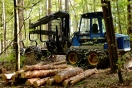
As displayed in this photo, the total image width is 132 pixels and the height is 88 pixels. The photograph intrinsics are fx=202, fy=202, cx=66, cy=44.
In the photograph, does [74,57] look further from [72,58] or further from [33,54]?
[33,54]

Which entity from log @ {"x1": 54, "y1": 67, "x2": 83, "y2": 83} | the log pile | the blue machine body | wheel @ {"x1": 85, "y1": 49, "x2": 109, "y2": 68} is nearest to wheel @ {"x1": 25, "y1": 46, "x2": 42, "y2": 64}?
the blue machine body

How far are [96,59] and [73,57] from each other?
1373 millimetres

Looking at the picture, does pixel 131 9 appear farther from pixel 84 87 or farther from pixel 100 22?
pixel 84 87

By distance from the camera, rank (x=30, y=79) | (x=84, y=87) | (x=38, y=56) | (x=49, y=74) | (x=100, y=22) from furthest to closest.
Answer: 1. (x=38, y=56)
2. (x=100, y=22)
3. (x=49, y=74)
4. (x=30, y=79)
5. (x=84, y=87)

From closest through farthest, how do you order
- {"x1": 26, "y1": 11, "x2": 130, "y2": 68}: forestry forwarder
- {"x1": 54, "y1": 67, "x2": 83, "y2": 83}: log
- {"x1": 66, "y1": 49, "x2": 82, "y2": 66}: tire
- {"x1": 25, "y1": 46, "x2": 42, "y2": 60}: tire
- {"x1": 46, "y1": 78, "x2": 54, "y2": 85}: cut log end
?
{"x1": 54, "y1": 67, "x2": 83, "y2": 83}: log
{"x1": 46, "y1": 78, "x2": 54, "y2": 85}: cut log end
{"x1": 26, "y1": 11, "x2": 130, "y2": 68}: forestry forwarder
{"x1": 66, "y1": 49, "x2": 82, "y2": 66}: tire
{"x1": 25, "y1": 46, "x2": 42, "y2": 60}: tire

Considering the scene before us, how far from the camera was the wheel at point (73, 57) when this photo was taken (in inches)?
383

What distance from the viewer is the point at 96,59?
9156 mm

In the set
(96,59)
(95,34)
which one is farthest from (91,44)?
(96,59)

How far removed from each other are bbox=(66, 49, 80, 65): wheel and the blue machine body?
0.62 meters

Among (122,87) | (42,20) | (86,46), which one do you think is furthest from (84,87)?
(42,20)

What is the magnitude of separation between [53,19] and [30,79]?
566cm

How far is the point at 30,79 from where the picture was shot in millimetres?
6602

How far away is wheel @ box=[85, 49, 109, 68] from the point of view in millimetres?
8914

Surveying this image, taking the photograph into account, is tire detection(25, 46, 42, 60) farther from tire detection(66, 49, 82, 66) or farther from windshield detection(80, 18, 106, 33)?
windshield detection(80, 18, 106, 33)
